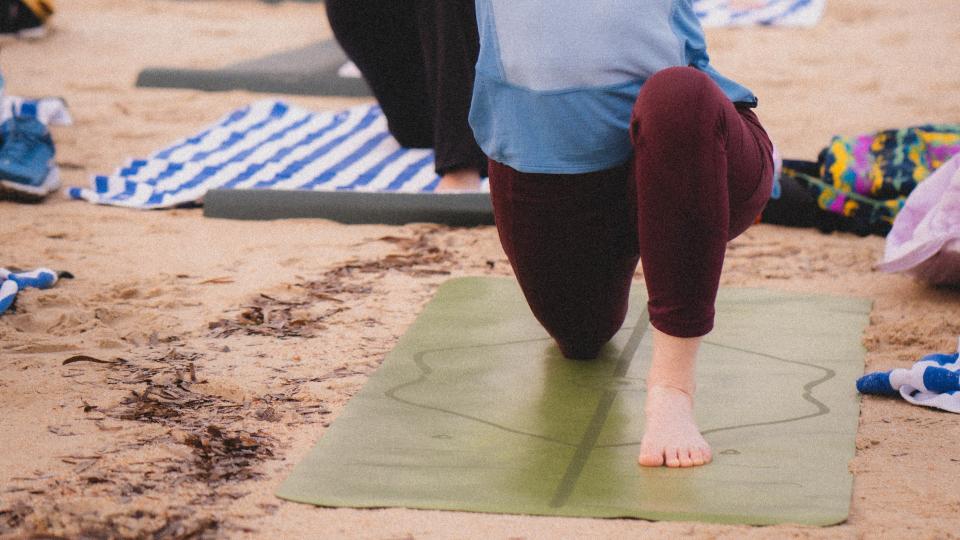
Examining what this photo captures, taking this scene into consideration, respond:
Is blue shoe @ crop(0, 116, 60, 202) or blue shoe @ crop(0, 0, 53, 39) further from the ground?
blue shoe @ crop(0, 116, 60, 202)

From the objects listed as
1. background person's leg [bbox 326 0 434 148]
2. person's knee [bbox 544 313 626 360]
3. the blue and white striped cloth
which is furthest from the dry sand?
background person's leg [bbox 326 0 434 148]

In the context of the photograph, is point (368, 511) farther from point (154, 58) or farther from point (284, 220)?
point (154, 58)

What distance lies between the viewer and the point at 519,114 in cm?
182

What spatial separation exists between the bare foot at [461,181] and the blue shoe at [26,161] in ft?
3.61

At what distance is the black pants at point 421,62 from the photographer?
10.0 ft

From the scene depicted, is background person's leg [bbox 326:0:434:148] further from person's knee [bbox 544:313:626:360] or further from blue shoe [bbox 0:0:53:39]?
blue shoe [bbox 0:0:53:39]

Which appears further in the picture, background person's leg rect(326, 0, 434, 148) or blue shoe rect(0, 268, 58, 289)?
background person's leg rect(326, 0, 434, 148)

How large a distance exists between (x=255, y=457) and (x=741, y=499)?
0.71 meters

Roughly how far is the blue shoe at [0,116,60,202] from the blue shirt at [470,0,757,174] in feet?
6.05

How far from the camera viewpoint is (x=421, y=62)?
3.51 m

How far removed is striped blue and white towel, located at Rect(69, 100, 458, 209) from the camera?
3336mm

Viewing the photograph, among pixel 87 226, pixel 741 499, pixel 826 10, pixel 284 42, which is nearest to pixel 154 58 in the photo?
pixel 284 42

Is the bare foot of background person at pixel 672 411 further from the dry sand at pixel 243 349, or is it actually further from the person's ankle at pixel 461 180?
the person's ankle at pixel 461 180

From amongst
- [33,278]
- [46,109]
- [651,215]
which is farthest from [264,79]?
[651,215]
